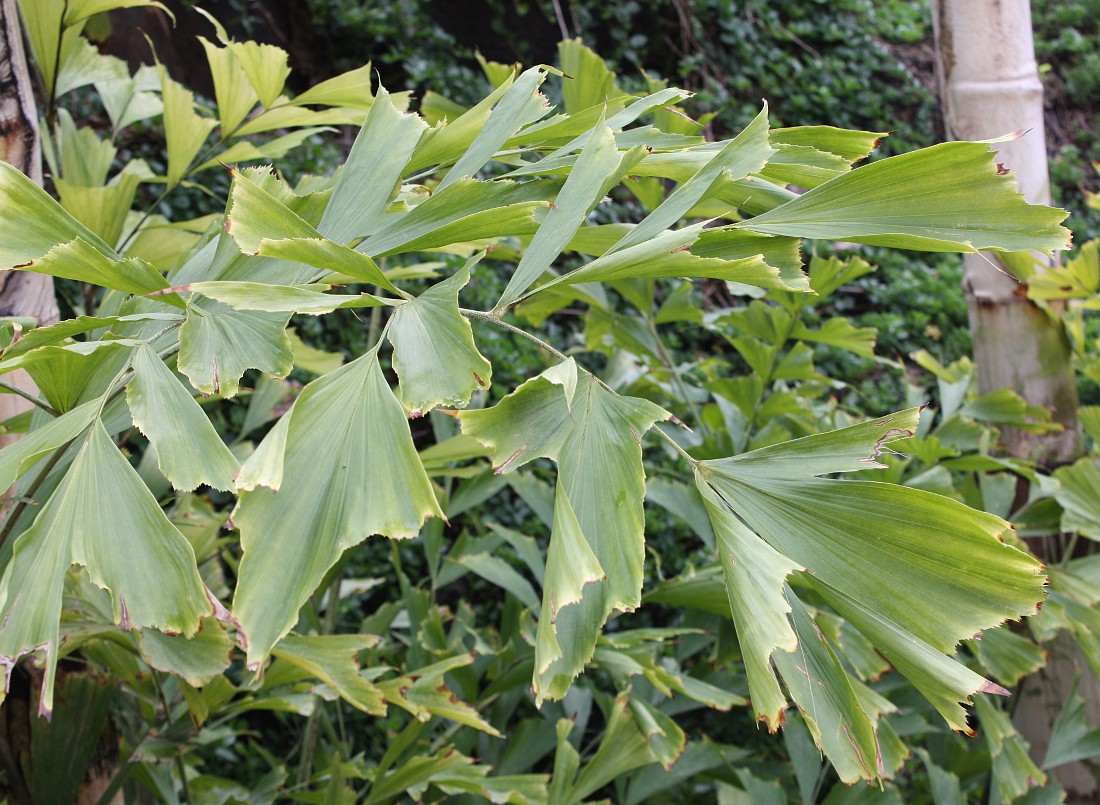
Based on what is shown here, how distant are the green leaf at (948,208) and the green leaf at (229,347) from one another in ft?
1.02

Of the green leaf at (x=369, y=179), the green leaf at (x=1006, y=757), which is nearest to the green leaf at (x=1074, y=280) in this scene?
the green leaf at (x=1006, y=757)

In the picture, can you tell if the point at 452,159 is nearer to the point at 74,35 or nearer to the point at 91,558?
the point at 91,558

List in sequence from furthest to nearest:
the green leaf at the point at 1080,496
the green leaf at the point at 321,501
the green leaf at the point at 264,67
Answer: the green leaf at the point at 1080,496 < the green leaf at the point at 264,67 < the green leaf at the point at 321,501

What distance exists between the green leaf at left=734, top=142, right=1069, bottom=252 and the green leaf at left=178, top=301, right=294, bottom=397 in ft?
1.02

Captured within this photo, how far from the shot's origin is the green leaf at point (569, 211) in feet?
1.58

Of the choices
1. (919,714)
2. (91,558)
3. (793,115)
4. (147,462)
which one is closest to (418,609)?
(147,462)

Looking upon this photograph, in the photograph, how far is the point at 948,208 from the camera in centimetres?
48

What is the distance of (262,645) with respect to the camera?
40cm

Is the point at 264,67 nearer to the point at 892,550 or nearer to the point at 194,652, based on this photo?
the point at 194,652

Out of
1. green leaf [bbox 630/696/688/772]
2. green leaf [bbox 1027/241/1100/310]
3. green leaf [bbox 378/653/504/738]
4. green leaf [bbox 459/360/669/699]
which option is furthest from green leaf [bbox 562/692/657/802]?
green leaf [bbox 1027/241/1100/310]

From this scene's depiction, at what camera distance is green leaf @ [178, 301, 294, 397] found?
451 millimetres

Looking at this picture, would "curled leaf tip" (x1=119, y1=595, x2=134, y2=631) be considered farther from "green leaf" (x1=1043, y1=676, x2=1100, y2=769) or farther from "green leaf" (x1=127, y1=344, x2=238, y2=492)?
"green leaf" (x1=1043, y1=676, x2=1100, y2=769)

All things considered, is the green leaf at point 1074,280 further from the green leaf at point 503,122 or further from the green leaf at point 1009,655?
the green leaf at point 503,122

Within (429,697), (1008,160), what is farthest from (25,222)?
(1008,160)
